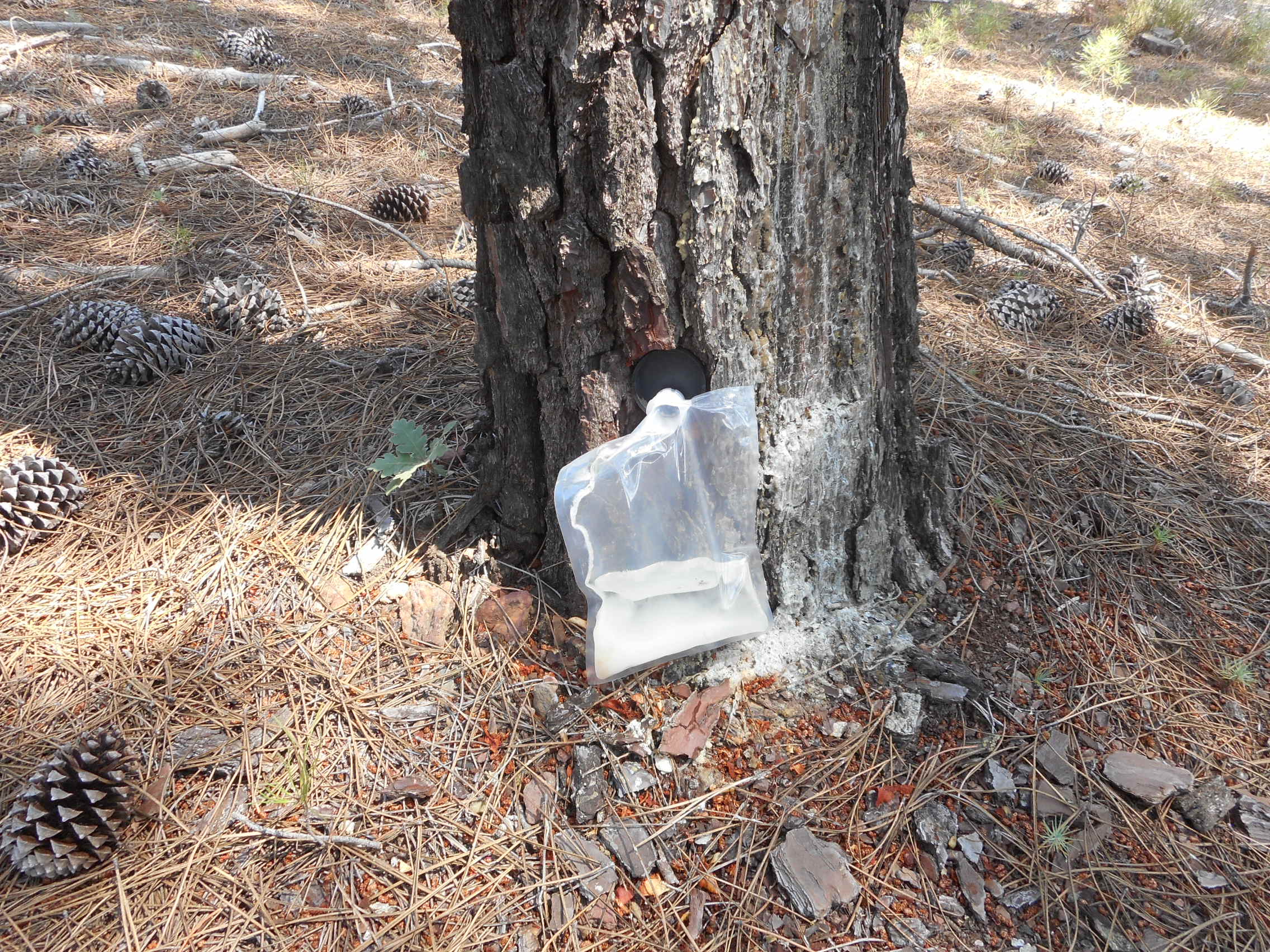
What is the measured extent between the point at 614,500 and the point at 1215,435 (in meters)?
2.02

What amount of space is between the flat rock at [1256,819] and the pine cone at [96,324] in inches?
126

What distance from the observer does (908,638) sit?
5.06 feet

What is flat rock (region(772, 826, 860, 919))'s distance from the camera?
1.20 meters

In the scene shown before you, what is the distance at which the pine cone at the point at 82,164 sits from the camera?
3.46 m

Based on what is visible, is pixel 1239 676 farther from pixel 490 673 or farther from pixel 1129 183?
pixel 1129 183

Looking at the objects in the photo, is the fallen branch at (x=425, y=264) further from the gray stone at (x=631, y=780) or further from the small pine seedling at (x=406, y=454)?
the gray stone at (x=631, y=780)

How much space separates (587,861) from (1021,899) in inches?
29.2

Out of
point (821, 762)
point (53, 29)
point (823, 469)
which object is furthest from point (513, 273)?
point (53, 29)

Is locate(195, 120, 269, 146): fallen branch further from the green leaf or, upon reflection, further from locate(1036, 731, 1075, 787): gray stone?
locate(1036, 731, 1075, 787): gray stone

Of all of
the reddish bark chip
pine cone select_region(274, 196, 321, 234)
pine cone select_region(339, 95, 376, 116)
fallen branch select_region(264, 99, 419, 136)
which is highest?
pine cone select_region(339, 95, 376, 116)

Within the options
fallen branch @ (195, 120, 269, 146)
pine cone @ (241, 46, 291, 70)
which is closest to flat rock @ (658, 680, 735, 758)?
fallen branch @ (195, 120, 269, 146)

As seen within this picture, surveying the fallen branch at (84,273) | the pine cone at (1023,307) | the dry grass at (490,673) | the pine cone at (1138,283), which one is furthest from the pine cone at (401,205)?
the pine cone at (1138,283)

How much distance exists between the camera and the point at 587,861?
126 centimetres

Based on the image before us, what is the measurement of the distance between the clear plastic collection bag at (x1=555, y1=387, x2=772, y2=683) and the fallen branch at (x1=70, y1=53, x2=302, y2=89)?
179 inches
